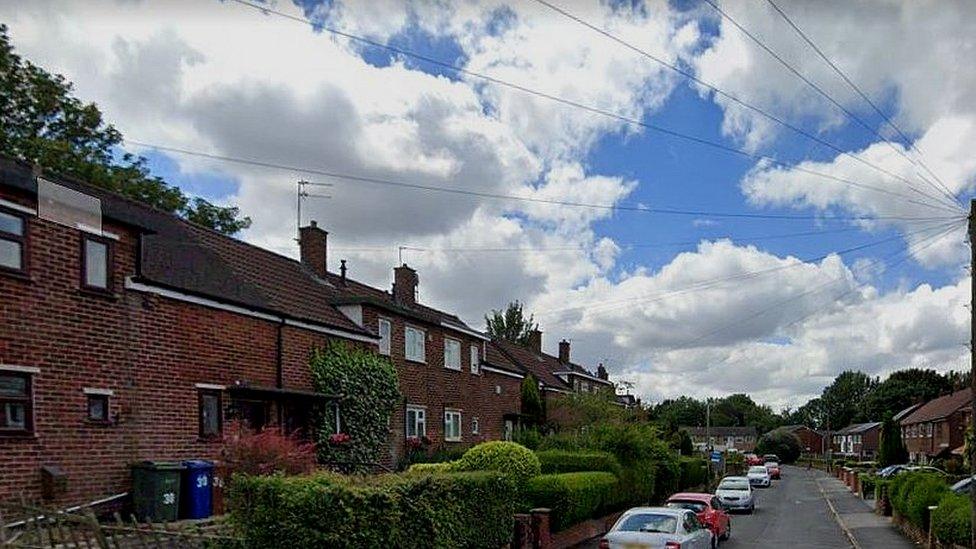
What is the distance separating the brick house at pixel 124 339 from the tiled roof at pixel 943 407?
6062cm

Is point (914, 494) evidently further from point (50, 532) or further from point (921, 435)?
point (921, 435)

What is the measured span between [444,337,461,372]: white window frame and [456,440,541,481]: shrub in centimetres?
1206

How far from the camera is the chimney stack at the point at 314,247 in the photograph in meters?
30.3

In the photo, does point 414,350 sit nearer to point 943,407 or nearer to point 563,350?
point 563,350

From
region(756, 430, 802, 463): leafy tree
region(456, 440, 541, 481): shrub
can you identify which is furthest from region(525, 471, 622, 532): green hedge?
region(756, 430, 802, 463): leafy tree

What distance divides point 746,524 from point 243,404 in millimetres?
18419

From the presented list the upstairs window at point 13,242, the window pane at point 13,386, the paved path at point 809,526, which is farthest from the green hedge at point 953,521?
the upstairs window at point 13,242

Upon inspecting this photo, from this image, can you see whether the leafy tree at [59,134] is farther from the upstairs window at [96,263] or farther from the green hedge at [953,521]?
the green hedge at [953,521]

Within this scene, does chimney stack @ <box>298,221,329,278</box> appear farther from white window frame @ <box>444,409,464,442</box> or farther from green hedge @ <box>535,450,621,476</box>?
green hedge @ <box>535,450,621,476</box>

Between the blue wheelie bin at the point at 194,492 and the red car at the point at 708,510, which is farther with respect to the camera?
the red car at the point at 708,510

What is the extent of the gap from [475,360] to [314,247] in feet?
28.6

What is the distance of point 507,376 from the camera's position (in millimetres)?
40094

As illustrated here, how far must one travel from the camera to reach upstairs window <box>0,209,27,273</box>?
14305mm

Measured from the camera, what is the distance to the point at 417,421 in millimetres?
30359
